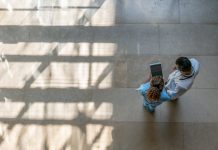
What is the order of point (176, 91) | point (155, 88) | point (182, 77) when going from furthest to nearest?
point (155, 88), point (176, 91), point (182, 77)

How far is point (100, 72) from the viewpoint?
213 inches

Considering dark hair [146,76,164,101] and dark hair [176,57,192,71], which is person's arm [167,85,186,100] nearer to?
dark hair [146,76,164,101]

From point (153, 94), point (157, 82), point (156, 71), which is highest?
point (156, 71)

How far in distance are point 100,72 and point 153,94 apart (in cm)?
133

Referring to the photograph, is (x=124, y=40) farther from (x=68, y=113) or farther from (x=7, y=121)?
(x=7, y=121)

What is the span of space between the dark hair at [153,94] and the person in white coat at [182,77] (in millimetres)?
146

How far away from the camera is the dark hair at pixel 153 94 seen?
4.29 metres

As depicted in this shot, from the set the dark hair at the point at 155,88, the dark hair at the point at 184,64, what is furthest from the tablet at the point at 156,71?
the dark hair at the point at 184,64

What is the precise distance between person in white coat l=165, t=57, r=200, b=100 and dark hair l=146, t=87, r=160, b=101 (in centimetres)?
15

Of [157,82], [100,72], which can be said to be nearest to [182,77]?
[157,82]

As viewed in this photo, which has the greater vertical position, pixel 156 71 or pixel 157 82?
pixel 156 71

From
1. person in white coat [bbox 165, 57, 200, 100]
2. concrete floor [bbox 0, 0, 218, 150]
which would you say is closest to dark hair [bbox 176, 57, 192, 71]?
person in white coat [bbox 165, 57, 200, 100]

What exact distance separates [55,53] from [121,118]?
151cm

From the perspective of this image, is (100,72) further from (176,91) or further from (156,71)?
(176,91)
